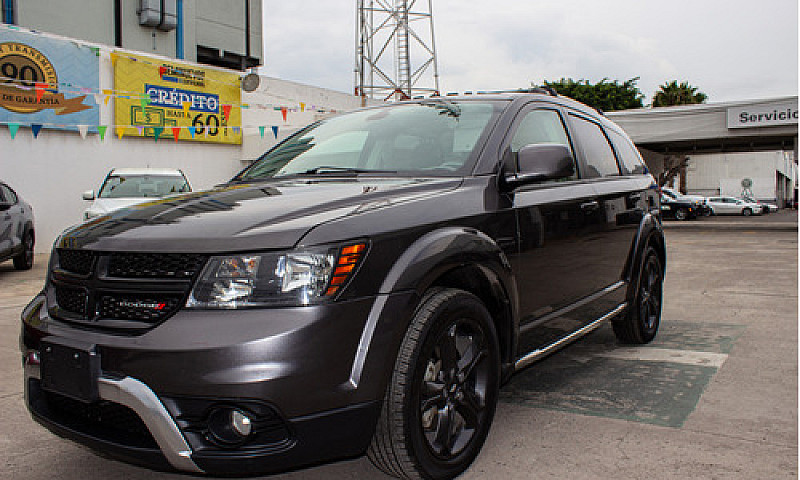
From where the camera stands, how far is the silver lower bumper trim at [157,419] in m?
1.94

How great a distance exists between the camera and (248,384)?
6.32 feet

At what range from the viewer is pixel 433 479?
7.79ft

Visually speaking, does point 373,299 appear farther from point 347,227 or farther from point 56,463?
point 56,463

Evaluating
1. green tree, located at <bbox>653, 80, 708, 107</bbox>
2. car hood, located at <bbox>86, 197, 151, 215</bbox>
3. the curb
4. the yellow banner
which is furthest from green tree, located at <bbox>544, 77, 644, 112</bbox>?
car hood, located at <bbox>86, 197, 151, 215</bbox>

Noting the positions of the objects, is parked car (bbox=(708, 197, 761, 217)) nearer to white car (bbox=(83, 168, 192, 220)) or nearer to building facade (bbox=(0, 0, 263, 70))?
building facade (bbox=(0, 0, 263, 70))

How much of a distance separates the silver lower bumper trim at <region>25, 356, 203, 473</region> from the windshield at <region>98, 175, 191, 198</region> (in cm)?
955

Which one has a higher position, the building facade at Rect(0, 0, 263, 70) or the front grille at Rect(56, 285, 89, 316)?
the building facade at Rect(0, 0, 263, 70)

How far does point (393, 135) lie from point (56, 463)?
2140 millimetres

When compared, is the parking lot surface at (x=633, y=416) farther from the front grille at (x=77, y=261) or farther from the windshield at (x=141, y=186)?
the windshield at (x=141, y=186)

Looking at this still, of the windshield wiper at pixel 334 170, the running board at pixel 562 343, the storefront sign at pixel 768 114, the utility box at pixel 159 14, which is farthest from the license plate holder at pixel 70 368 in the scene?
the utility box at pixel 159 14

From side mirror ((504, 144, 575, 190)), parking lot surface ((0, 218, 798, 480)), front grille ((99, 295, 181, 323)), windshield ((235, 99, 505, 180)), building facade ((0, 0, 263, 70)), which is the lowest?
parking lot surface ((0, 218, 798, 480))

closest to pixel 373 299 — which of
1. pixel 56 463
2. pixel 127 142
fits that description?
pixel 56 463

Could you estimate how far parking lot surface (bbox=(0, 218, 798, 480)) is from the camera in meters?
2.68

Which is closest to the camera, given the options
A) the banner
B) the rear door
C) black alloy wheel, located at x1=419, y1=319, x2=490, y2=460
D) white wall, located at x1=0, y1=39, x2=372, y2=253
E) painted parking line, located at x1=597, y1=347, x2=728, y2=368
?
black alloy wheel, located at x1=419, y1=319, x2=490, y2=460
